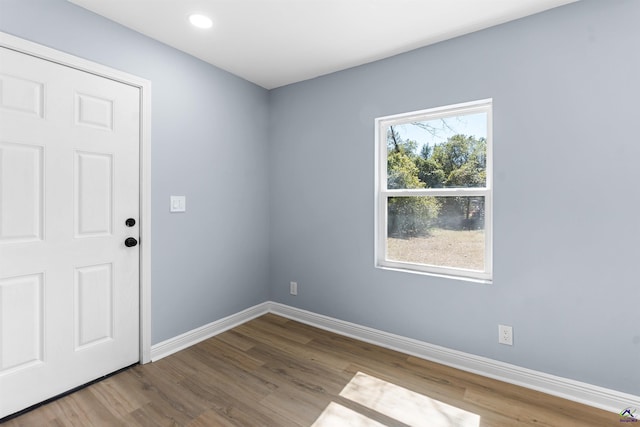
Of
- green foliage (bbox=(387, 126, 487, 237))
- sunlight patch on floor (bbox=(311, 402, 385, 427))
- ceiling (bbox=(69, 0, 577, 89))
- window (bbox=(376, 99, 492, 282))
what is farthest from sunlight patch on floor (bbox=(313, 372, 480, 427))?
ceiling (bbox=(69, 0, 577, 89))

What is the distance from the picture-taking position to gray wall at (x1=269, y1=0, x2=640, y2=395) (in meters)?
1.81

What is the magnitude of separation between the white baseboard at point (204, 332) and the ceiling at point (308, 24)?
7.86ft

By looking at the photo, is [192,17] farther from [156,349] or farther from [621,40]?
[621,40]

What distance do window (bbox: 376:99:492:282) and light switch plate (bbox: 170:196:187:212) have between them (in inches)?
65.9

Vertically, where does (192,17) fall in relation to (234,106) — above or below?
above

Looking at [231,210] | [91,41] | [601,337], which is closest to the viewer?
[601,337]

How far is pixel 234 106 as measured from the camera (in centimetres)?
303

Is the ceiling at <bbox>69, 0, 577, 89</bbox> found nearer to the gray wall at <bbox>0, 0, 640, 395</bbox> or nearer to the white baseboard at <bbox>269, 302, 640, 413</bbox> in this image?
the gray wall at <bbox>0, 0, 640, 395</bbox>

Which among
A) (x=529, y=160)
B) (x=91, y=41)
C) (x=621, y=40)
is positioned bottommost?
(x=529, y=160)

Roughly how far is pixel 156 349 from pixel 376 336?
5.92 feet

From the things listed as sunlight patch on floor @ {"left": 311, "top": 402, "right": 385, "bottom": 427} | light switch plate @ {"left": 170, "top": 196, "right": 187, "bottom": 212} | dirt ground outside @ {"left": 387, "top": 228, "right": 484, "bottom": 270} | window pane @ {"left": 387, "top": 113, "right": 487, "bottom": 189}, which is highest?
window pane @ {"left": 387, "top": 113, "right": 487, "bottom": 189}

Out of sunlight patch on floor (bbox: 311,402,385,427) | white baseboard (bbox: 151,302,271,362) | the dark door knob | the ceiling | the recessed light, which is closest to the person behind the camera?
sunlight patch on floor (bbox: 311,402,385,427)

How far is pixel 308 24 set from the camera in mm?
2168

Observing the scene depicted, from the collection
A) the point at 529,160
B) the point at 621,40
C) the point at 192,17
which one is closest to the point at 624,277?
the point at 529,160
